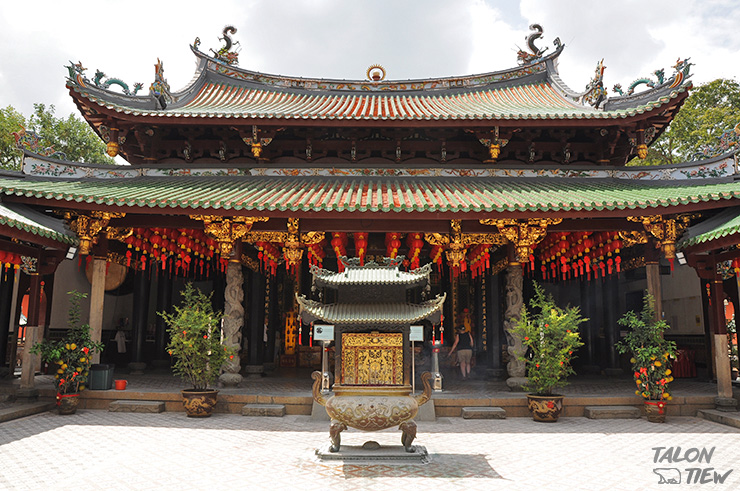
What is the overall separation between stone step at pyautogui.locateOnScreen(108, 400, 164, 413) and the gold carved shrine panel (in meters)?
4.69

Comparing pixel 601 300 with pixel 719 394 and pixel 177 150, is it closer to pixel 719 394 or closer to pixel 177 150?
pixel 719 394

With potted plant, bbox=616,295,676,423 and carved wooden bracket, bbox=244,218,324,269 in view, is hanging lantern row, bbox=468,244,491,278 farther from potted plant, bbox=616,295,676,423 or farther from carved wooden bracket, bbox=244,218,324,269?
carved wooden bracket, bbox=244,218,324,269

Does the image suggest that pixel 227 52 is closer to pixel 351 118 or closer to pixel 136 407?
pixel 351 118

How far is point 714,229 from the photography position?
952 cm

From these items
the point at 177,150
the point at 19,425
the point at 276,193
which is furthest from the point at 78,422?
the point at 177,150

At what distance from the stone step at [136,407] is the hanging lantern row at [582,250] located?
9359 mm

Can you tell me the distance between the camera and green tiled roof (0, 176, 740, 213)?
31.2 feet

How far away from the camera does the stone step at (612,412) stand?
925 cm

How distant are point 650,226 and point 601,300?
5385mm

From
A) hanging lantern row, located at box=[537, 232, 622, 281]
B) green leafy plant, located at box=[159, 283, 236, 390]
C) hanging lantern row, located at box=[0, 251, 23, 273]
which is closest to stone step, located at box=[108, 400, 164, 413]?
green leafy plant, located at box=[159, 283, 236, 390]

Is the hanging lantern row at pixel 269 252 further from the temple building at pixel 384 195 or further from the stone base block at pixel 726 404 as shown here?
the stone base block at pixel 726 404

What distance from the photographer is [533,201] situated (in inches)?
389

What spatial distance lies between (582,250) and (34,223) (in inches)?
466

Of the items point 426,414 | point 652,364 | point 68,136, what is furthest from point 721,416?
point 68,136
